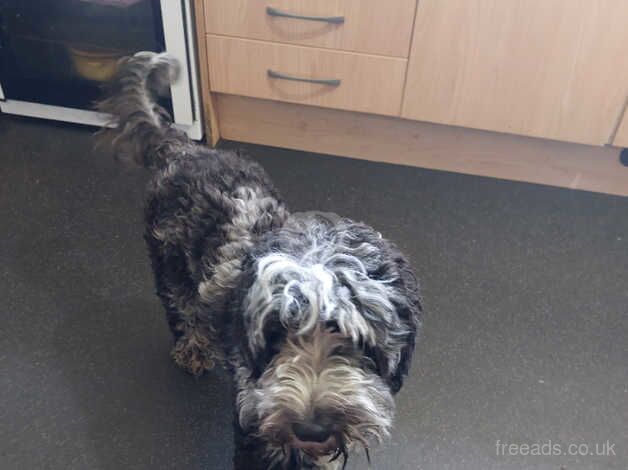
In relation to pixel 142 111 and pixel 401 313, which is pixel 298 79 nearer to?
pixel 142 111

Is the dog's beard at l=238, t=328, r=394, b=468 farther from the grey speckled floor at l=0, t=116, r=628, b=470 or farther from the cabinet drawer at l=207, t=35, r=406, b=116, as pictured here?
the cabinet drawer at l=207, t=35, r=406, b=116

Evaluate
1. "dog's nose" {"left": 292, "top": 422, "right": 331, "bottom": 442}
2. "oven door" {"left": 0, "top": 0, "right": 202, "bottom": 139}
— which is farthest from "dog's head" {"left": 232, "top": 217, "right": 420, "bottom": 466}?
"oven door" {"left": 0, "top": 0, "right": 202, "bottom": 139}

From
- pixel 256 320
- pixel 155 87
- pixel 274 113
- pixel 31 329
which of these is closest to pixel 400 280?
pixel 256 320

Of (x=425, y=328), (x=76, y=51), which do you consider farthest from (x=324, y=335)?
(x=76, y=51)

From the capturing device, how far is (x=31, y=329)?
170 cm

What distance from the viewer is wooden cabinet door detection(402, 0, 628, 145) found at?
186 cm

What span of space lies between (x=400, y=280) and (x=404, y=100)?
1.19 metres

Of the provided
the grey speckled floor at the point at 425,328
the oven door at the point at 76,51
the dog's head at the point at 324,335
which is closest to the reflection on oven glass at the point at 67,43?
the oven door at the point at 76,51

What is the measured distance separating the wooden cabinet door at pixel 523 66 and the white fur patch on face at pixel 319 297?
120 cm

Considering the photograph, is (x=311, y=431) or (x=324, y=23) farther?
(x=324, y=23)

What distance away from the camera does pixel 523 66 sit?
1964 millimetres

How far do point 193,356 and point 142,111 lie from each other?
24.7 inches

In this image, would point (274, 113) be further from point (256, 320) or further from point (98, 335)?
point (256, 320)

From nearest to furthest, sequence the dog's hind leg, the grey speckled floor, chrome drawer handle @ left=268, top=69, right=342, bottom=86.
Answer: the dog's hind leg → the grey speckled floor → chrome drawer handle @ left=268, top=69, right=342, bottom=86
